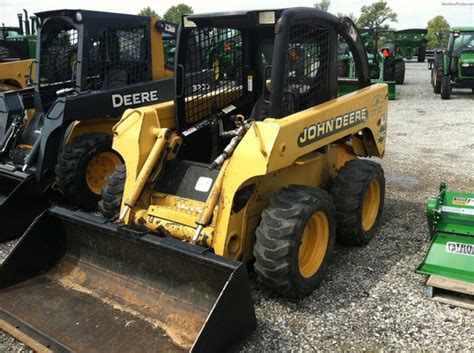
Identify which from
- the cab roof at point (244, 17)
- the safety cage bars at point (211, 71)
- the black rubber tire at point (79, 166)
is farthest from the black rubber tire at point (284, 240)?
the black rubber tire at point (79, 166)

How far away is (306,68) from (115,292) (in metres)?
2.15

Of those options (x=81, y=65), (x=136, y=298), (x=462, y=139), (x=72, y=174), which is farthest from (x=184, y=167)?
(x=462, y=139)

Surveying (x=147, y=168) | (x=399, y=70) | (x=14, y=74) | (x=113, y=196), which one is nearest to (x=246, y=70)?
(x=147, y=168)

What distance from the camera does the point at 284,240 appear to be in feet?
10.1

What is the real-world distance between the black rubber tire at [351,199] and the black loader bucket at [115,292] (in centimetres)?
151

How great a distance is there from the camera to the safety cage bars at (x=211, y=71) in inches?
161

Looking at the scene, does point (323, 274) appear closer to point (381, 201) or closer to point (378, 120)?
point (381, 201)

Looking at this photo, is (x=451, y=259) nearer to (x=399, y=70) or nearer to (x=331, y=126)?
(x=331, y=126)

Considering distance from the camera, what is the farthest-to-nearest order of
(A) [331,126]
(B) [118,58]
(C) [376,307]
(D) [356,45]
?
(B) [118,58] → (D) [356,45] → (A) [331,126] → (C) [376,307]

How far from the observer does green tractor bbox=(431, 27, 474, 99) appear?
13.4 meters

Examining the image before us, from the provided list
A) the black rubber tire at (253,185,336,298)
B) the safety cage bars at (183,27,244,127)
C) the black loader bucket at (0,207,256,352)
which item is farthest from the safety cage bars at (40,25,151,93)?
the black rubber tire at (253,185,336,298)

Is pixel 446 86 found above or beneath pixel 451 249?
above

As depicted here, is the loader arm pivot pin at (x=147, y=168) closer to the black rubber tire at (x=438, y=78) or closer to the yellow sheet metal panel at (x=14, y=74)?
the yellow sheet metal panel at (x=14, y=74)

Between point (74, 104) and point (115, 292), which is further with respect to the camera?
point (74, 104)
